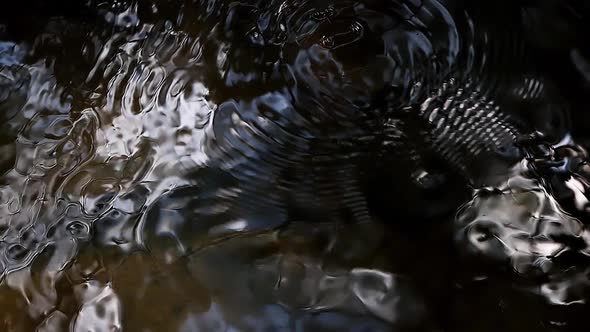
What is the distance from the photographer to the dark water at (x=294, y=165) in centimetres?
81

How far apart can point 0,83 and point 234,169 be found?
16.8 inches

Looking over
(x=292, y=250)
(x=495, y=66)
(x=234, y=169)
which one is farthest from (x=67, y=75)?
(x=495, y=66)

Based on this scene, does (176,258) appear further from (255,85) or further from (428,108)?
(428,108)

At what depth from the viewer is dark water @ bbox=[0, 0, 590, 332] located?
814 millimetres

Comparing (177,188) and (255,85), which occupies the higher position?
(255,85)

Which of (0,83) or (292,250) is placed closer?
(292,250)

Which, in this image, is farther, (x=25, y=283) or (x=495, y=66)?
(x=495, y=66)

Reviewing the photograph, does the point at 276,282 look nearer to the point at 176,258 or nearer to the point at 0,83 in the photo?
the point at 176,258

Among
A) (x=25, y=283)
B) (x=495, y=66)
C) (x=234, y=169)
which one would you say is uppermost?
(x=495, y=66)

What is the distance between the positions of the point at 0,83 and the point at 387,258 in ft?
2.26

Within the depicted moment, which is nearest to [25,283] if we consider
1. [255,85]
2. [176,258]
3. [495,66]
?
[176,258]

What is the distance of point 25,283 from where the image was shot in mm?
832

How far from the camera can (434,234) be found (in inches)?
33.6

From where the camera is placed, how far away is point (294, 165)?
916 millimetres
